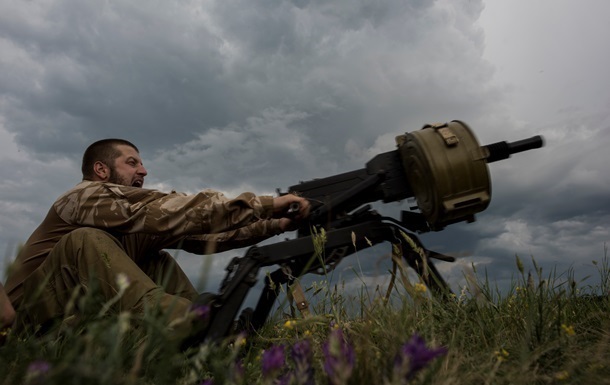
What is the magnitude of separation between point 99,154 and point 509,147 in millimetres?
3758

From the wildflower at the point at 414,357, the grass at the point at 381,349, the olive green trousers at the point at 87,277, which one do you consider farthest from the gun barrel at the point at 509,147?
the wildflower at the point at 414,357

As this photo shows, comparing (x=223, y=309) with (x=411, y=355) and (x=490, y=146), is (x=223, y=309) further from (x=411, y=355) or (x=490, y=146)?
(x=490, y=146)

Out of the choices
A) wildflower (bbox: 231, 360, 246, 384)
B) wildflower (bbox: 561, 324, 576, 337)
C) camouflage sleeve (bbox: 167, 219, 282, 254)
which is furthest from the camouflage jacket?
wildflower (bbox: 561, 324, 576, 337)

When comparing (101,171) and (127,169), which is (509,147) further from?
(101,171)

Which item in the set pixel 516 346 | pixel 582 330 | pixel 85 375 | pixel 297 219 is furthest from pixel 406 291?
pixel 85 375

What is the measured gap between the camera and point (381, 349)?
2.24 meters

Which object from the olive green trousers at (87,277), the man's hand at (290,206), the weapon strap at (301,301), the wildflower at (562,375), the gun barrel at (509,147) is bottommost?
the wildflower at (562,375)

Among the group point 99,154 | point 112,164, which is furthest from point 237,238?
point 99,154

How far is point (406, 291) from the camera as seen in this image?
2773 mm

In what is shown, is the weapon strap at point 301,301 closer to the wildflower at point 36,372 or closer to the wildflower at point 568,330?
the wildflower at point 568,330

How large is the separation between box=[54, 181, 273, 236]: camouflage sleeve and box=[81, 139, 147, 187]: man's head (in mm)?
820

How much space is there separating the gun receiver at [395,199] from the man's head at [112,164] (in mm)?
1609

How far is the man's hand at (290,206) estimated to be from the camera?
3680mm

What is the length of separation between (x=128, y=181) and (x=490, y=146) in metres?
3.31
